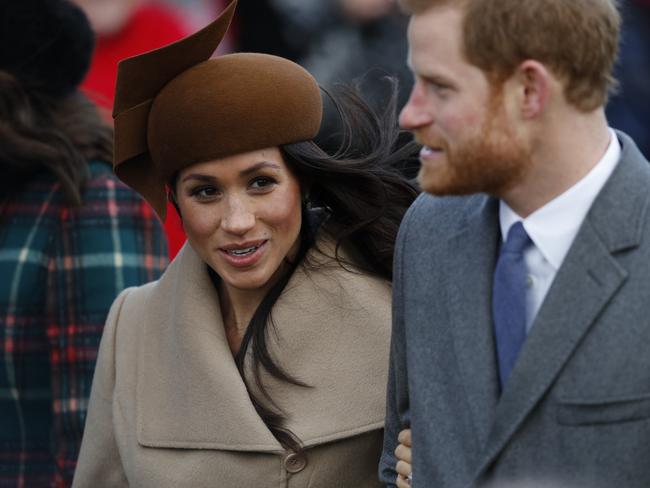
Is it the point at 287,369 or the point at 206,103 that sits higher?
the point at 206,103

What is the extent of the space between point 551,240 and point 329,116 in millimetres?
1903

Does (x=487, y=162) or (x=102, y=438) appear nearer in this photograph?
(x=487, y=162)

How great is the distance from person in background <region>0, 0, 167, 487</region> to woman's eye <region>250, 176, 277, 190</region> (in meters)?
0.81

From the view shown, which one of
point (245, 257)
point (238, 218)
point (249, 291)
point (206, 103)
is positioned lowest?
point (249, 291)

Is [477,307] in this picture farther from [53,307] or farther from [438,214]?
[53,307]

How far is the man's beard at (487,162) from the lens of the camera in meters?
2.54

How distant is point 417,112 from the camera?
2.63m

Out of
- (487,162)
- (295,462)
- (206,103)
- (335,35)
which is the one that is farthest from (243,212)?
(335,35)

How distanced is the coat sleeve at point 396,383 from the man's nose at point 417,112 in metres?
0.40

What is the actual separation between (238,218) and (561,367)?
112 cm

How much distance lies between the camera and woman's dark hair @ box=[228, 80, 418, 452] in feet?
11.7

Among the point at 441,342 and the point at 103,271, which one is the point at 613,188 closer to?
the point at 441,342

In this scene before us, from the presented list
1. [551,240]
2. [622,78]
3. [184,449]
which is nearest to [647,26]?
[622,78]

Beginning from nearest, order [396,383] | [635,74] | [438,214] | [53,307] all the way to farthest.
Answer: [438,214] < [396,383] < [53,307] < [635,74]
